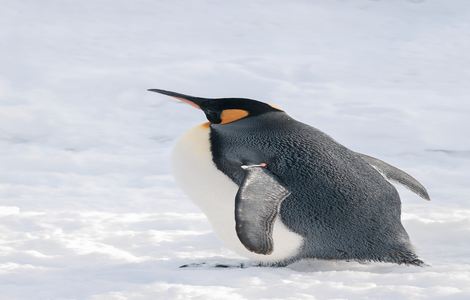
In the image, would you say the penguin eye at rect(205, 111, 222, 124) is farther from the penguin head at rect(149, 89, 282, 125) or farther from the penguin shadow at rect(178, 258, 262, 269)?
the penguin shadow at rect(178, 258, 262, 269)

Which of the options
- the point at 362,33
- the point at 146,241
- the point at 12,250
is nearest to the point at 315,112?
the point at 362,33

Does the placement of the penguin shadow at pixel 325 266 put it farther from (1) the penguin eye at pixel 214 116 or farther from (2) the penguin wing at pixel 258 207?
(1) the penguin eye at pixel 214 116

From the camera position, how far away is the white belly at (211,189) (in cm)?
342

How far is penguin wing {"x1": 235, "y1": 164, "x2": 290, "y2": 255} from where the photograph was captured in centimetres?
315

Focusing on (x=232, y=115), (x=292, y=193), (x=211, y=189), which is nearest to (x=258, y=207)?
(x=292, y=193)

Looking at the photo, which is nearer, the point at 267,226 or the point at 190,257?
the point at 267,226

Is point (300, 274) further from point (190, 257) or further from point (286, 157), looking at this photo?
point (190, 257)

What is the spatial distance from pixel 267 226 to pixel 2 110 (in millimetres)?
4970

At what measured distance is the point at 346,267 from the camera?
11.1 feet

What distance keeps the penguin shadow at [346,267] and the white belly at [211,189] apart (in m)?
0.06

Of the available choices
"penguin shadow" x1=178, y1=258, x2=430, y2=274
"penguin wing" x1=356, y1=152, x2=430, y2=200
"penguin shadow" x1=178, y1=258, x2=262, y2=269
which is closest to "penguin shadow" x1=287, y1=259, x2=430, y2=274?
"penguin shadow" x1=178, y1=258, x2=430, y2=274

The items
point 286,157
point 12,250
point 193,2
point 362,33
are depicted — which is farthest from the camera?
point 193,2

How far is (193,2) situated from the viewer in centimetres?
1265

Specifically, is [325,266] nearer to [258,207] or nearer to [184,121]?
[258,207]
